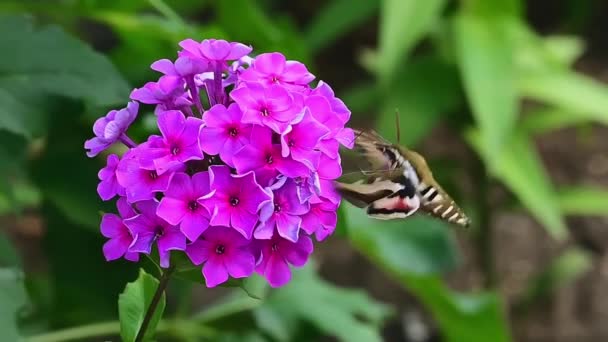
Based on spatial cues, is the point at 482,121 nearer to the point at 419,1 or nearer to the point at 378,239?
the point at 419,1

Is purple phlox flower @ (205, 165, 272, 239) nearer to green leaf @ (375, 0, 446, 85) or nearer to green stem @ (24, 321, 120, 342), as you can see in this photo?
green stem @ (24, 321, 120, 342)

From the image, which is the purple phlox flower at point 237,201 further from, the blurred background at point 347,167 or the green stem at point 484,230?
the green stem at point 484,230

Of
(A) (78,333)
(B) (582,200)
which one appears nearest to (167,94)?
(A) (78,333)

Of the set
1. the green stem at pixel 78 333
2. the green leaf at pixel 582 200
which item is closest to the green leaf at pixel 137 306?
the green stem at pixel 78 333

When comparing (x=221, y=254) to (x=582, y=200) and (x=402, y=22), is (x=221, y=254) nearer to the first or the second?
(x=402, y=22)

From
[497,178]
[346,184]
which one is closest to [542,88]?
[497,178]

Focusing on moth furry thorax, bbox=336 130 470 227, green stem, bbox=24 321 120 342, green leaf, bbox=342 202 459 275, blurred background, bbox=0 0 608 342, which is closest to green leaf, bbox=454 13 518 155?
blurred background, bbox=0 0 608 342
